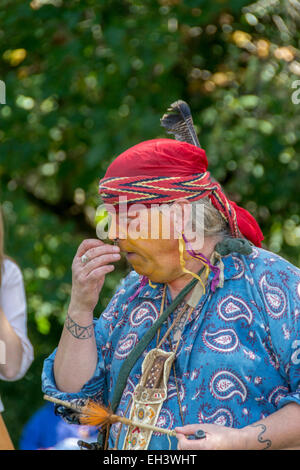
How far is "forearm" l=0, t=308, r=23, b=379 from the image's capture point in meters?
2.54

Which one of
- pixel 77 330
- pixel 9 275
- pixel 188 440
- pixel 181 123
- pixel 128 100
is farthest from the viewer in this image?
pixel 128 100

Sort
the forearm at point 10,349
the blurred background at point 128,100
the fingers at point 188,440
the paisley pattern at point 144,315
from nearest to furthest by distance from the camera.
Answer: the fingers at point 188,440
the paisley pattern at point 144,315
the forearm at point 10,349
the blurred background at point 128,100

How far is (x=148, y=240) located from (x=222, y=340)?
0.37 meters

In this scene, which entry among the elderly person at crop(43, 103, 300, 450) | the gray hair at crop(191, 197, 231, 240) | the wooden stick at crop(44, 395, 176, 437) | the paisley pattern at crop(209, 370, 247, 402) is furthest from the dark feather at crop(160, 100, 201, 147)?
Answer: the wooden stick at crop(44, 395, 176, 437)

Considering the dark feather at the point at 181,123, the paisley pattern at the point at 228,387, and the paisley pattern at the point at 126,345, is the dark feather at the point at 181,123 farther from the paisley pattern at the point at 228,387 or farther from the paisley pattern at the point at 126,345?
the paisley pattern at the point at 228,387

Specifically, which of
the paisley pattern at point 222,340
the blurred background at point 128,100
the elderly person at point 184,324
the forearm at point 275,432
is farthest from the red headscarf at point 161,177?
the blurred background at point 128,100

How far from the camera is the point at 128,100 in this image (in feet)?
13.9

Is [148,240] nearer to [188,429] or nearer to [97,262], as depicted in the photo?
[97,262]

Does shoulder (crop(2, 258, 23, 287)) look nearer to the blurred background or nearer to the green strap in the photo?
the green strap

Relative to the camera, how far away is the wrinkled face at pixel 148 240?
199 centimetres

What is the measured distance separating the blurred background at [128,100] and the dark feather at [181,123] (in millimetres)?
1574

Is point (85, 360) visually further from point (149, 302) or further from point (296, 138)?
point (296, 138)

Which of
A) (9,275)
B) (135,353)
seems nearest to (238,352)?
(135,353)

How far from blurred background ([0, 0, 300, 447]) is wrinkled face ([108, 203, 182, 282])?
1923mm
